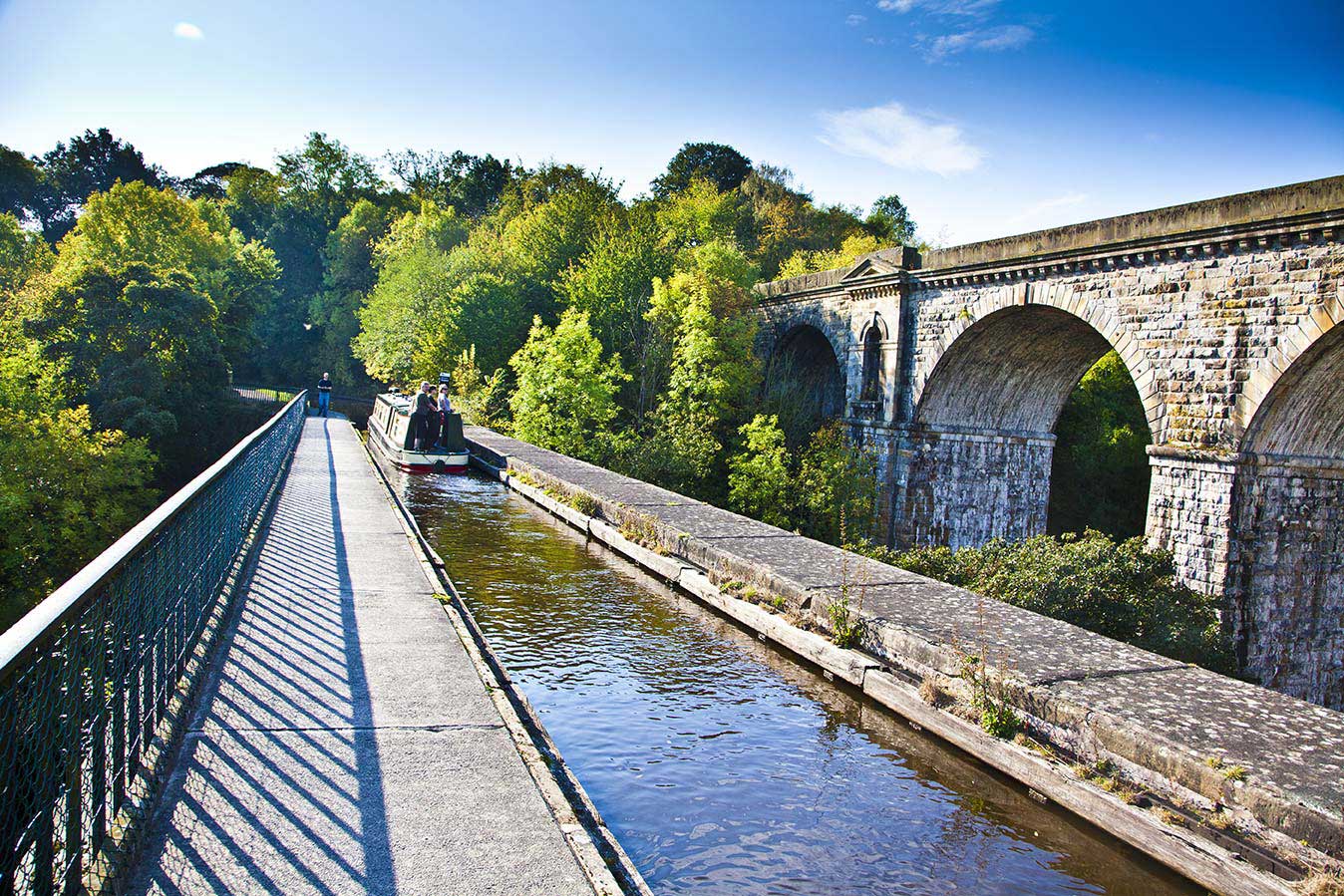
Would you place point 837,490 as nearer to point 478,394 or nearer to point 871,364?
point 871,364

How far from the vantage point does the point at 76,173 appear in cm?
6562

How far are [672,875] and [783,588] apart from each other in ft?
9.67

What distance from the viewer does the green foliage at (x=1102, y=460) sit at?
2753 cm

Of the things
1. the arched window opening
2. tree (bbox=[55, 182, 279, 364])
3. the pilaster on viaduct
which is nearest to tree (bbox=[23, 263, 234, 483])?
tree (bbox=[55, 182, 279, 364])

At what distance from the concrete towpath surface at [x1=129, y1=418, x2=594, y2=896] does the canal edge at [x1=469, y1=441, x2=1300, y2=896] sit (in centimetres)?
199

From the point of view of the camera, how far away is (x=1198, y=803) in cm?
310

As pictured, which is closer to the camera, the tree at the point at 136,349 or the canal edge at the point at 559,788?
the canal edge at the point at 559,788

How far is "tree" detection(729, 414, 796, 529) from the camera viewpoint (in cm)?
1894

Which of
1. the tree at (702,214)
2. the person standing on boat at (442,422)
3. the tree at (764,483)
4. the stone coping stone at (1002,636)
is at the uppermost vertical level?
the tree at (702,214)

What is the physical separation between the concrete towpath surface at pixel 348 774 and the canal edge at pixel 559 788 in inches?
1.7

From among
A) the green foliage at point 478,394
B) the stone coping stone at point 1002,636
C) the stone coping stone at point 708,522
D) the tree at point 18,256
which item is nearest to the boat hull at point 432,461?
the stone coping stone at point 708,522

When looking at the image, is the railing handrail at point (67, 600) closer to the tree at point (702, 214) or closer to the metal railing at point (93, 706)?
the metal railing at point (93, 706)

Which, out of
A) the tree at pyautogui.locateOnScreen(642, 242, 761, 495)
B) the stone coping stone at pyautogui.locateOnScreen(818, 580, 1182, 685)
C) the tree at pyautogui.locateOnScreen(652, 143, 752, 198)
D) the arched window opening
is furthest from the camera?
the tree at pyautogui.locateOnScreen(652, 143, 752, 198)

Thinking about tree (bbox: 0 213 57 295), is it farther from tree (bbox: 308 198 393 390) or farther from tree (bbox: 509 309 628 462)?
tree (bbox: 509 309 628 462)
